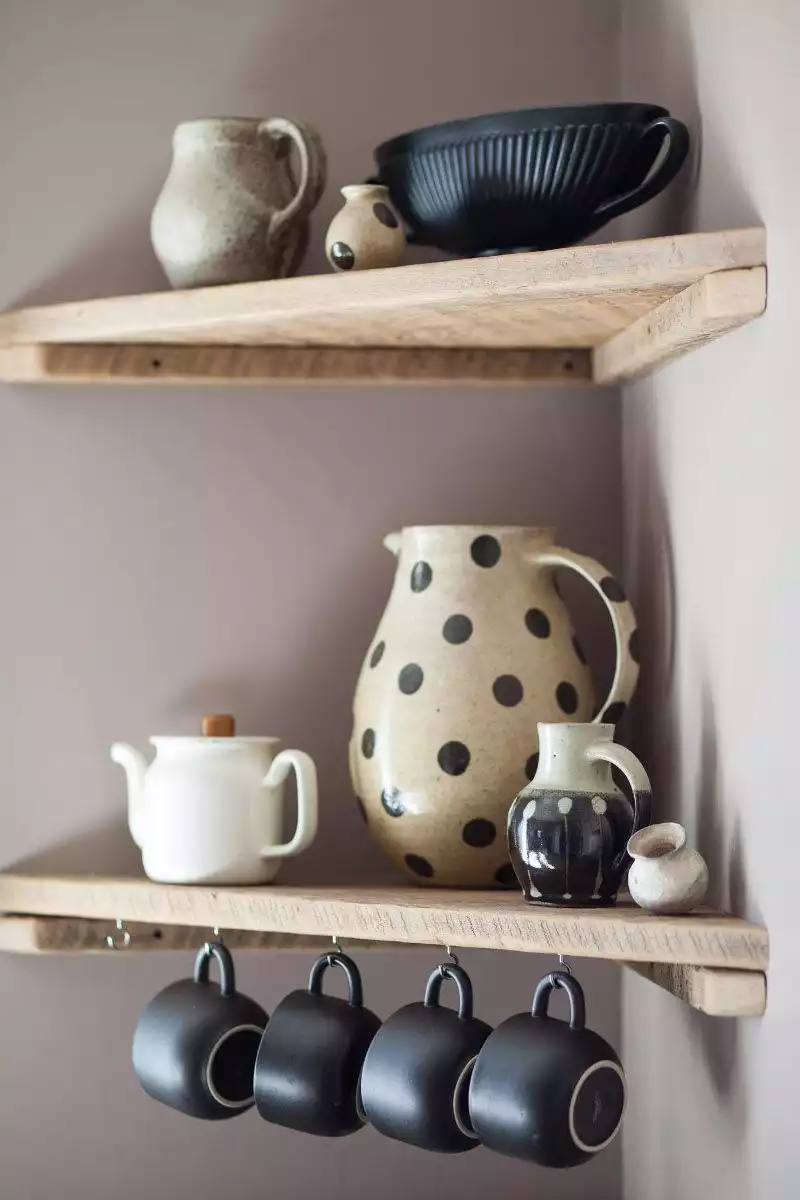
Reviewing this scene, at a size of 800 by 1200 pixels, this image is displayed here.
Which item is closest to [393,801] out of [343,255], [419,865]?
[419,865]

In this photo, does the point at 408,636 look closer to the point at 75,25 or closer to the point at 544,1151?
the point at 544,1151

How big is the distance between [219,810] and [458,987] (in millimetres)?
215

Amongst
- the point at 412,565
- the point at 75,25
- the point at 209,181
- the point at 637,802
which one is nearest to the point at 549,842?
the point at 637,802

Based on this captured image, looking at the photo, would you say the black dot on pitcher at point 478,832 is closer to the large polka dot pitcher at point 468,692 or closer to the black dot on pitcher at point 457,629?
the large polka dot pitcher at point 468,692

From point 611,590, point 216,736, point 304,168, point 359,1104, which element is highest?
point 304,168

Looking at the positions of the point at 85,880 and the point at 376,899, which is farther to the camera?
the point at 85,880

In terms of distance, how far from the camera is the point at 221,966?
3.48 ft

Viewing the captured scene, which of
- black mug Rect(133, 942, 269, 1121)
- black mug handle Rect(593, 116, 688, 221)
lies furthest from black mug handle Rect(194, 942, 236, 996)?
black mug handle Rect(593, 116, 688, 221)

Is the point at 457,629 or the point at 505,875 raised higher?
the point at 457,629

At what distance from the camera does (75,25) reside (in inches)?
48.9

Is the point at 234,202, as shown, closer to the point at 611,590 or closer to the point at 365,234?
the point at 365,234

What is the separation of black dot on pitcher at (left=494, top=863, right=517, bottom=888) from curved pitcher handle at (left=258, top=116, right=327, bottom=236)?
0.50 meters

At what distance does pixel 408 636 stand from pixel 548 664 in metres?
0.10

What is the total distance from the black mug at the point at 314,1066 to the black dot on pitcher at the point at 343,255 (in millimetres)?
484
